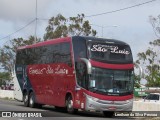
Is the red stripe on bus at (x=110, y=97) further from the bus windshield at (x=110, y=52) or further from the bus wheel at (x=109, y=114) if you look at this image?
the bus windshield at (x=110, y=52)

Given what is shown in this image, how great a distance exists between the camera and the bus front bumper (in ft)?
71.6

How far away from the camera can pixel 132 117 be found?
23203mm

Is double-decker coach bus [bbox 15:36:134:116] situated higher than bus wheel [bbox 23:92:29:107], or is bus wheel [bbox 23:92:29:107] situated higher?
double-decker coach bus [bbox 15:36:134:116]

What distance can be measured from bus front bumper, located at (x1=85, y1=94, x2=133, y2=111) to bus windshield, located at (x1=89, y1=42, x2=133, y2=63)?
2073 mm

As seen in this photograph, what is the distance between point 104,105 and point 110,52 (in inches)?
109

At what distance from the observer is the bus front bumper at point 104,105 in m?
21.8

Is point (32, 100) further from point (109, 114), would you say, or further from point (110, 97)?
point (110, 97)

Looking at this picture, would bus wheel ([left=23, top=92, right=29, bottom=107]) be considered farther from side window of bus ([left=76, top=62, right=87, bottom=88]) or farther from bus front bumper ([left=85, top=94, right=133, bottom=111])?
bus front bumper ([left=85, top=94, right=133, bottom=111])

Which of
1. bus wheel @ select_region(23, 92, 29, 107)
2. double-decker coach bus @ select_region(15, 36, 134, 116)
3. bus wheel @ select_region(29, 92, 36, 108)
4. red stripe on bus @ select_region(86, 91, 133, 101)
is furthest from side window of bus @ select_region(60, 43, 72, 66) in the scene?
bus wheel @ select_region(23, 92, 29, 107)

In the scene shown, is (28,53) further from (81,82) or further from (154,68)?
(154,68)

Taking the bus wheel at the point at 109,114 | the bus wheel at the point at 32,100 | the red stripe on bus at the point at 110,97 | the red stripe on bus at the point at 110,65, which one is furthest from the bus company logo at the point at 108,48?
the bus wheel at the point at 32,100

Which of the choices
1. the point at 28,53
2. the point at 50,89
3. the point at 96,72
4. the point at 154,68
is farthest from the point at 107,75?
the point at 154,68

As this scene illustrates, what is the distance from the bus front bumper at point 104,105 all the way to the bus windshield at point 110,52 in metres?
2.07

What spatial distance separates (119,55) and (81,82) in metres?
2.46
